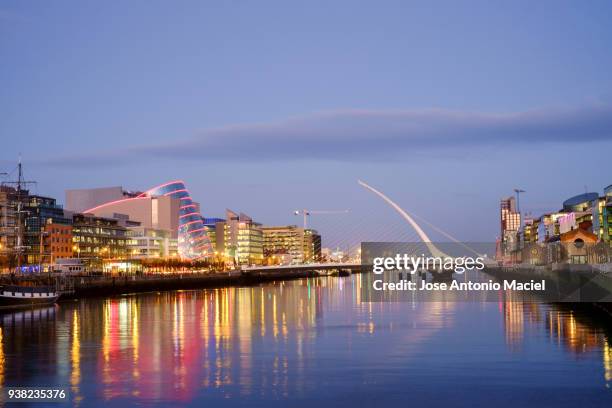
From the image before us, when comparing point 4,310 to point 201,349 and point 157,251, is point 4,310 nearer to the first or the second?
point 201,349

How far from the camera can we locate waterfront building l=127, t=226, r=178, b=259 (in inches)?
5404

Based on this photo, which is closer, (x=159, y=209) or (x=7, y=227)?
(x=7, y=227)

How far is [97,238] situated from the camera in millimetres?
125000

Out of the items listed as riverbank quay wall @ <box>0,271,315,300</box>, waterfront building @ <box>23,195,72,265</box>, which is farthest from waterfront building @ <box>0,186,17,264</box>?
riverbank quay wall @ <box>0,271,315,300</box>

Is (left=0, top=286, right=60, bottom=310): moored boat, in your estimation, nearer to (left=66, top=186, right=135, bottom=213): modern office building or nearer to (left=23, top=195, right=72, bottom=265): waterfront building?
(left=23, top=195, right=72, bottom=265): waterfront building

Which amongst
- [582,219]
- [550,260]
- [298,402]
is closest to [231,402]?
[298,402]

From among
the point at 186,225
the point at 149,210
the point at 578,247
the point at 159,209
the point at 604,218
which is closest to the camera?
the point at 578,247

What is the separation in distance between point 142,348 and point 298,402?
11.4 meters

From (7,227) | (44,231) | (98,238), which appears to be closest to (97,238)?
(98,238)

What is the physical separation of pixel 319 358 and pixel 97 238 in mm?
103722

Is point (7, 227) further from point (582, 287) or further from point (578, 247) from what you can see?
point (578, 247)

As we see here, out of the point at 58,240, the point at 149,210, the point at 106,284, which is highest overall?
the point at 149,210

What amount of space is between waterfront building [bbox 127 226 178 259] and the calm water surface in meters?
93.6

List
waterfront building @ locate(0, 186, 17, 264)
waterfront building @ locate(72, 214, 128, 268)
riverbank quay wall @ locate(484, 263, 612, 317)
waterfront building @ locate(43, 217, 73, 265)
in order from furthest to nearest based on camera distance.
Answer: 1. waterfront building @ locate(72, 214, 128, 268)
2. waterfront building @ locate(43, 217, 73, 265)
3. waterfront building @ locate(0, 186, 17, 264)
4. riverbank quay wall @ locate(484, 263, 612, 317)
